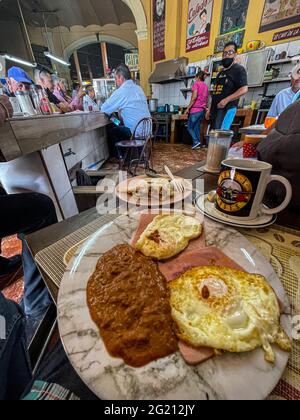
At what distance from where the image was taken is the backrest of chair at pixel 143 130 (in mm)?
2626

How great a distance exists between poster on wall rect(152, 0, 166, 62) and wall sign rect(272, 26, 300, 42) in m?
2.70

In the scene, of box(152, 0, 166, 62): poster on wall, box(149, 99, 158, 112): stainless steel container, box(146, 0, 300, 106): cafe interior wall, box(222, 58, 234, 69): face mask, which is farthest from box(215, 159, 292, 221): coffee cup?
box(152, 0, 166, 62): poster on wall

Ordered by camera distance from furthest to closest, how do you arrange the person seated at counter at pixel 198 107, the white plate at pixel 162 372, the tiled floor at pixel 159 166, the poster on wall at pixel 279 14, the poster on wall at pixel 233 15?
the person seated at counter at pixel 198 107
the poster on wall at pixel 233 15
the poster on wall at pixel 279 14
the tiled floor at pixel 159 166
the white plate at pixel 162 372

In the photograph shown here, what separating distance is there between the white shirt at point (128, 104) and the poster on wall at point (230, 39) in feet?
8.52

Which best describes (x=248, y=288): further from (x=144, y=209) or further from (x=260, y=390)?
(x=144, y=209)

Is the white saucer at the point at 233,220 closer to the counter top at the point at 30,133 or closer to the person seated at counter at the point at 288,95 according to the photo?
the counter top at the point at 30,133

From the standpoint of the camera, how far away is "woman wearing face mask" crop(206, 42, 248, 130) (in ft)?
8.09

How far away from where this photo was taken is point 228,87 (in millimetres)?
2555

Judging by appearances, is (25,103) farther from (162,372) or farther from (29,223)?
(162,372)

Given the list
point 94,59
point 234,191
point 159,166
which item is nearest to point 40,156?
point 234,191

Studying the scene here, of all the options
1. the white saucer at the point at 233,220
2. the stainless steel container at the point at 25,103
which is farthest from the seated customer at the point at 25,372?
the stainless steel container at the point at 25,103

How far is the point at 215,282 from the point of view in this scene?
1.12 feet

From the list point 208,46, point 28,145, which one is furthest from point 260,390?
point 208,46

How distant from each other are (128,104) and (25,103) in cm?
166
